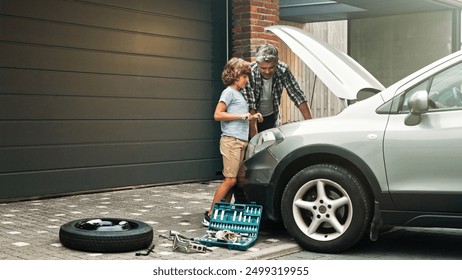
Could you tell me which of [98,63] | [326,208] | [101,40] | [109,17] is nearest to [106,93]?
[98,63]

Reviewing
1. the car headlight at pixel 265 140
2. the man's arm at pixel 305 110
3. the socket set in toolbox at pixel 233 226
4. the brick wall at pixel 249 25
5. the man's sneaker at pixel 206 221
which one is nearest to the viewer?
the socket set in toolbox at pixel 233 226

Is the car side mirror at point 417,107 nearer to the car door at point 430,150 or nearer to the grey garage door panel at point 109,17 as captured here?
the car door at point 430,150

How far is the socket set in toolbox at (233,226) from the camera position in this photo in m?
6.37

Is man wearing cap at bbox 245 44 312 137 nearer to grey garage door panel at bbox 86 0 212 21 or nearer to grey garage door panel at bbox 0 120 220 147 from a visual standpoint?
grey garage door panel at bbox 0 120 220 147

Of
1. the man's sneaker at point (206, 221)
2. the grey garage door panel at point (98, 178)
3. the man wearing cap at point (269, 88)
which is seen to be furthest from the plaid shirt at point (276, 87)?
the grey garage door panel at point (98, 178)

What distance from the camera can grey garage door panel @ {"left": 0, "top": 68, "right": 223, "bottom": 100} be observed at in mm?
9000

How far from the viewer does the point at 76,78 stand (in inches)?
381

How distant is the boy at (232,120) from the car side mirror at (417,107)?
1.74 meters

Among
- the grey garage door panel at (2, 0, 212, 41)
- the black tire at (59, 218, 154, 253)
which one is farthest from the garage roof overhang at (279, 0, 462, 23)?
the black tire at (59, 218, 154, 253)

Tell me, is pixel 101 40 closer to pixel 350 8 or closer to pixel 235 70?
pixel 235 70

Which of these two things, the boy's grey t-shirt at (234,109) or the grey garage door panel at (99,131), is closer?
the boy's grey t-shirt at (234,109)

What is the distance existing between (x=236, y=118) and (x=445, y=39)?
11.3m

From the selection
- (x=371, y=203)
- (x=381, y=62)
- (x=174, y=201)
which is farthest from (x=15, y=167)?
(x=381, y=62)

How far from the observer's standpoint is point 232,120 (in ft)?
23.7
